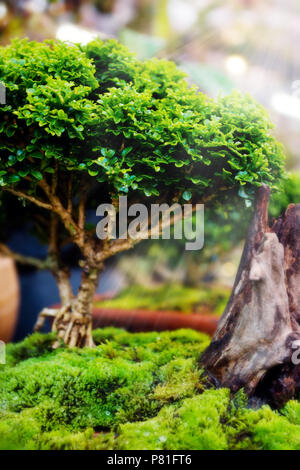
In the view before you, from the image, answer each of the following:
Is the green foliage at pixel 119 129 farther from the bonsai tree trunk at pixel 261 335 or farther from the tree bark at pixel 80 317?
the tree bark at pixel 80 317

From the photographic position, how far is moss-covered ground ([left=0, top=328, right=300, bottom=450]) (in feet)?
6.24

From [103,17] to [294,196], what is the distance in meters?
6.76

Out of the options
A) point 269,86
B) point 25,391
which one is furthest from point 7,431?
point 269,86

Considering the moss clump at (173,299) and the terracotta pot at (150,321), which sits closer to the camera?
the terracotta pot at (150,321)

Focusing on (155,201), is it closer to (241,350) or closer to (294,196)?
(241,350)

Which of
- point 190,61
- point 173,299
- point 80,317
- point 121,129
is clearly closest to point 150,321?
point 80,317

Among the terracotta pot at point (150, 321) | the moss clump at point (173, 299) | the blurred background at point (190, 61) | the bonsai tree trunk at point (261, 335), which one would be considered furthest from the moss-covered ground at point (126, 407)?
the moss clump at point (173, 299)

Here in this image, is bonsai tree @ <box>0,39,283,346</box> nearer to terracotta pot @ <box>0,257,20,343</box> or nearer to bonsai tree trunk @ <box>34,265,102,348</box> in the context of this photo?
bonsai tree trunk @ <box>34,265,102,348</box>

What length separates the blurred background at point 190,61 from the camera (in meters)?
5.39

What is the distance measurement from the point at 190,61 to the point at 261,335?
7168 mm

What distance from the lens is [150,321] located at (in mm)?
3943

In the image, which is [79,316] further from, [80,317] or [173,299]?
[173,299]

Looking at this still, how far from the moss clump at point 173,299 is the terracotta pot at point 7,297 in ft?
4.30

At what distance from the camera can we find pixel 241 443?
1.91 metres
